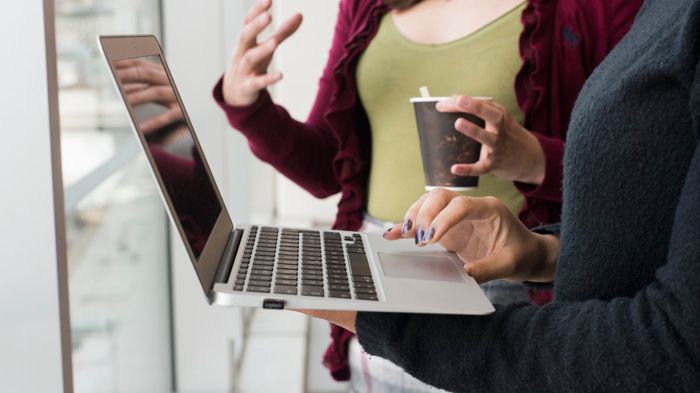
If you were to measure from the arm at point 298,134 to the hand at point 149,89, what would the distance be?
1.18 feet

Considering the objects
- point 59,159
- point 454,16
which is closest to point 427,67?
point 454,16

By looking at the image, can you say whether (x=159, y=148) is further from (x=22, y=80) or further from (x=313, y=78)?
(x=313, y=78)

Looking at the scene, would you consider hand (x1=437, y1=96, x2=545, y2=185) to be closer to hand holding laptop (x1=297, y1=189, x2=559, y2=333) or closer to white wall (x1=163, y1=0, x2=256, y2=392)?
hand holding laptop (x1=297, y1=189, x2=559, y2=333)

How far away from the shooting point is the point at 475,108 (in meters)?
0.91

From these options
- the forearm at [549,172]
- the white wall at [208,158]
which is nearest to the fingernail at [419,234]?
the forearm at [549,172]

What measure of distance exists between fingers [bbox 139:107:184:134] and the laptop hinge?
0.14m

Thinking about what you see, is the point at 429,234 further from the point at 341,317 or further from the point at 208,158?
the point at 208,158

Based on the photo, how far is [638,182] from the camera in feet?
2.00

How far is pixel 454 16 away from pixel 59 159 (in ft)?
2.37

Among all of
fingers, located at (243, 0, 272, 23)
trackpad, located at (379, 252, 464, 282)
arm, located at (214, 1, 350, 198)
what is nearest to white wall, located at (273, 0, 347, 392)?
arm, located at (214, 1, 350, 198)

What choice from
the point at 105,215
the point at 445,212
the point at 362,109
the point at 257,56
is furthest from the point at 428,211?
the point at 105,215

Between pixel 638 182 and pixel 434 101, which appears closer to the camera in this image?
pixel 638 182

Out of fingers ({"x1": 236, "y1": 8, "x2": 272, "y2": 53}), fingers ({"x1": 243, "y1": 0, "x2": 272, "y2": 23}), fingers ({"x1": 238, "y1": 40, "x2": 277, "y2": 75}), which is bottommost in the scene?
fingers ({"x1": 238, "y1": 40, "x2": 277, "y2": 75})

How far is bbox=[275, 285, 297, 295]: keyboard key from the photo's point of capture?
635 millimetres
